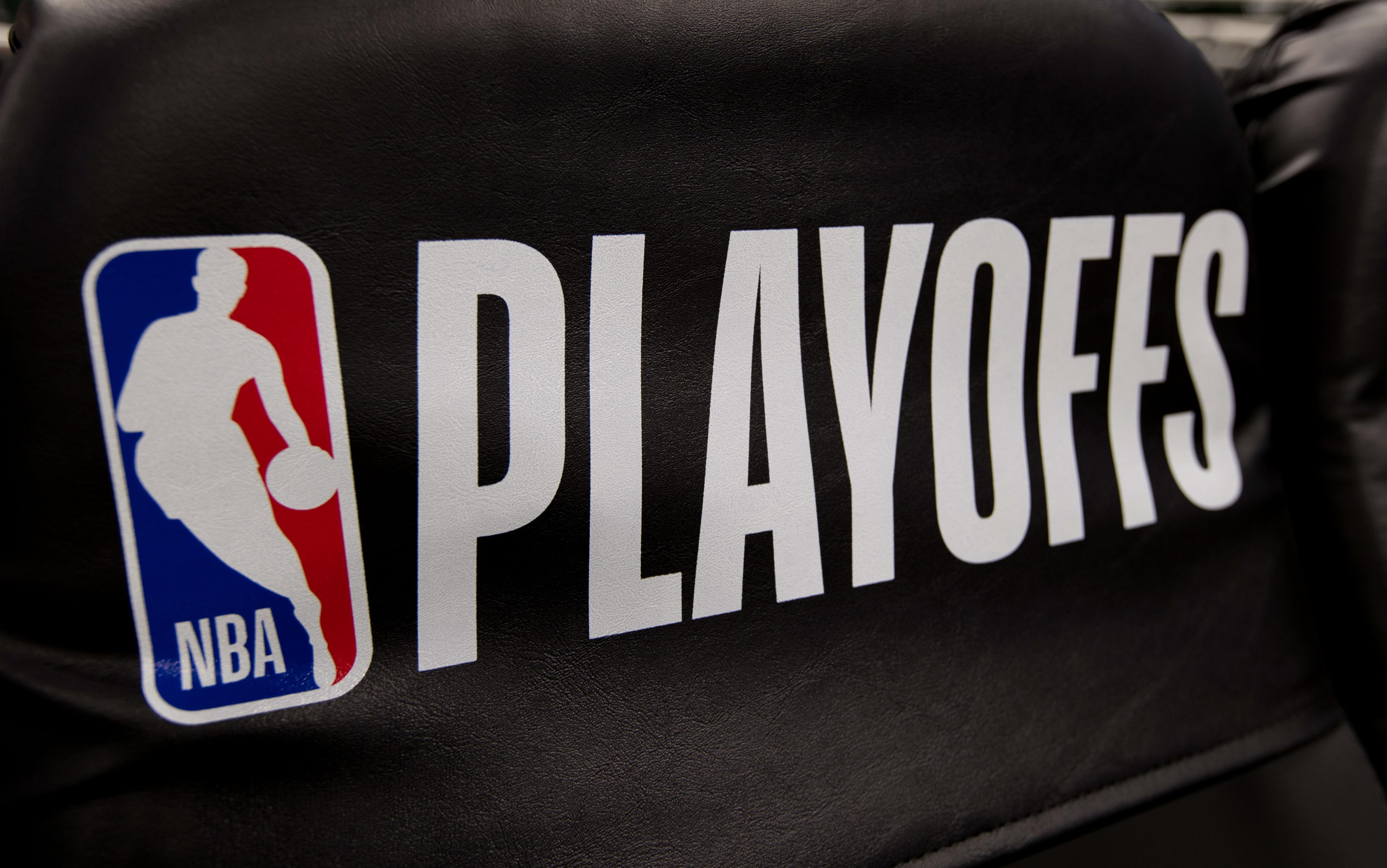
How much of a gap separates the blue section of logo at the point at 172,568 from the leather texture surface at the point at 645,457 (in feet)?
0.04

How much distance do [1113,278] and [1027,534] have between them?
171 mm

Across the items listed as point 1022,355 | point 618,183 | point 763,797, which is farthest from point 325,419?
point 1022,355

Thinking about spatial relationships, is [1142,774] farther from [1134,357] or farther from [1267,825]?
[1134,357]

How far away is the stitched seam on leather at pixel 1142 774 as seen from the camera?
0.48 metres

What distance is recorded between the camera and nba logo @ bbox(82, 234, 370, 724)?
36 cm

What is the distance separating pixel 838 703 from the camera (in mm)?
476

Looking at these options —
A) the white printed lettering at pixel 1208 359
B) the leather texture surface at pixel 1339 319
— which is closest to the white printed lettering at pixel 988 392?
the white printed lettering at pixel 1208 359

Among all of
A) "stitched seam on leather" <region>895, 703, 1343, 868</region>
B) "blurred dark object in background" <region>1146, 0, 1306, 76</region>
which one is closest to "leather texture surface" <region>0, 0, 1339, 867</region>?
"stitched seam on leather" <region>895, 703, 1343, 868</region>

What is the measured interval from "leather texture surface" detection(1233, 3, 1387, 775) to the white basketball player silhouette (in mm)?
656

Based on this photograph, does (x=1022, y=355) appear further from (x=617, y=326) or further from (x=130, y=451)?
(x=130, y=451)

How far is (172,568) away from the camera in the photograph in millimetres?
369

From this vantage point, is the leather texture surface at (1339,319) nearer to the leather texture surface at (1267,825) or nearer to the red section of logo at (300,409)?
the leather texture surface at (1267,825)

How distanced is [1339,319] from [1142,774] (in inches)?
13.7

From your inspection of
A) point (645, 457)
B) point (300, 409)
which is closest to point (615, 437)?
point (645, 457)
